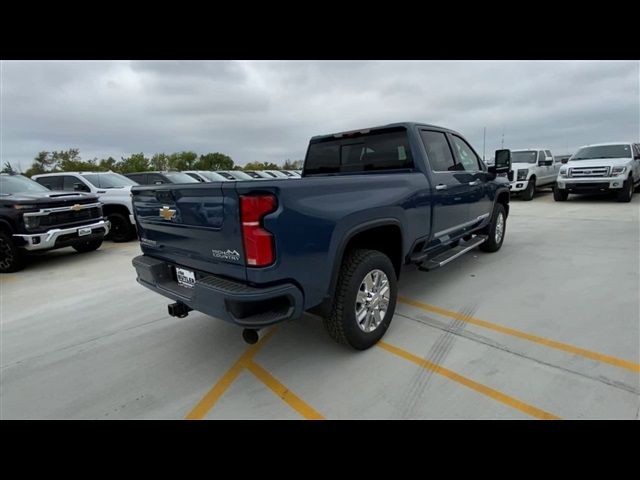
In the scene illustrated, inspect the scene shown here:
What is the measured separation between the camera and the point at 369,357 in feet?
9.42

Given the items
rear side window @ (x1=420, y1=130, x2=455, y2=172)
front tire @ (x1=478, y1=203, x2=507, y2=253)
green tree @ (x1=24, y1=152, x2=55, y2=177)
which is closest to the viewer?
rear side window @ (x1=420, y1=130, x2=455, y2=172)

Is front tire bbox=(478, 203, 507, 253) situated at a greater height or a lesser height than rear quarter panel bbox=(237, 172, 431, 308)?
lesser

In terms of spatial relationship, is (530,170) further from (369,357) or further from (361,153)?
(369,357)

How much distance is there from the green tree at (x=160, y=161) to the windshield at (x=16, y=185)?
159 feet

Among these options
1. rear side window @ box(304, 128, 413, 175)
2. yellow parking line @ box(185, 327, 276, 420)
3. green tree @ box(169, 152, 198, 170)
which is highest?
green tree @ box(169, 152, 198, 170)

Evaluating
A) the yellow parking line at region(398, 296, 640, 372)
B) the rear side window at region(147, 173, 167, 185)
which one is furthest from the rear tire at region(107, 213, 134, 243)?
the yellow parking line at region(398, 296, 640, 372)

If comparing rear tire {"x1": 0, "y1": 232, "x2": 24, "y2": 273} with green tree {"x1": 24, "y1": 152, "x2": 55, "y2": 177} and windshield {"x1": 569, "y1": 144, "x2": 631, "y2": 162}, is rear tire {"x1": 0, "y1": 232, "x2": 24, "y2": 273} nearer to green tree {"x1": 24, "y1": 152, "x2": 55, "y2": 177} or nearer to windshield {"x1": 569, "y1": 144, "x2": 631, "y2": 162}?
windshield {"x1": 569, "y1": 144, "x2": 631, "y2": 162}

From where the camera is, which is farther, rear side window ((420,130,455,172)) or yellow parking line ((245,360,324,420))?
rear side window ((420,130,455,172))

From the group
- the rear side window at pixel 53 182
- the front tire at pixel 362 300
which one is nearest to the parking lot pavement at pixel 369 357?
the front tire at pixel 362 300

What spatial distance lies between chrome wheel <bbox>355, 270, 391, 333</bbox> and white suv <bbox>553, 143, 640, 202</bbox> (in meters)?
11.5

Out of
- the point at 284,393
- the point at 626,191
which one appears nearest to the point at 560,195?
the point at 626,191

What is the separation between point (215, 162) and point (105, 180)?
5260 cm

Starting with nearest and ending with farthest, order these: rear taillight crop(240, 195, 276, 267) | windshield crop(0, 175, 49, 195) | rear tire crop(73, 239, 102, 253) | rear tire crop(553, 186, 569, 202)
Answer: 1. rear taillight crop(240, 195, 276, 267)
2. windshield crop(0, 175, 49, 195)
3. rear tire crop(73, 239, 102, 253)
4. rear tire crop(553, 186, 569, 202)

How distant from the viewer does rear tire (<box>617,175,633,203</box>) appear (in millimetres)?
10883
